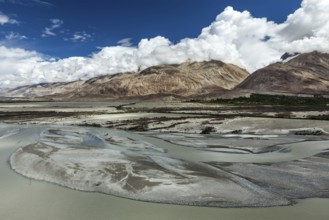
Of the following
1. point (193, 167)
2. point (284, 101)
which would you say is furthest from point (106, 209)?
point (284, 101)

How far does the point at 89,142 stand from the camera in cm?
2722

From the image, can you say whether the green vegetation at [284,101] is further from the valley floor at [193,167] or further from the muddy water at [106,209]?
the muddy water at [106,209]

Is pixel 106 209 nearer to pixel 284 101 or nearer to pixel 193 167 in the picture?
pixel 193 167

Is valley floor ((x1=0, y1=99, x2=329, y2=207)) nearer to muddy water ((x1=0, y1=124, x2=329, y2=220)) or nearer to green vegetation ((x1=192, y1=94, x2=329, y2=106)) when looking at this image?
muddy water ((x1=0, y1=124, x2=329, y2=220))

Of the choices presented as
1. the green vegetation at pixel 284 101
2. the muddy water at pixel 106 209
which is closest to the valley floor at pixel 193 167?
the muddy water at pixel 106 209

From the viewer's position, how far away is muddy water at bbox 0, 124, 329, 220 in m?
11.0

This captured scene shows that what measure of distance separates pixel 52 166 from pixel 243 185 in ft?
30.3

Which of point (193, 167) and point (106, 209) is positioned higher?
point (193, 167)

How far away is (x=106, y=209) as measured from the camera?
461 inches

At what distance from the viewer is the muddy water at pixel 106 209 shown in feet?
36.1

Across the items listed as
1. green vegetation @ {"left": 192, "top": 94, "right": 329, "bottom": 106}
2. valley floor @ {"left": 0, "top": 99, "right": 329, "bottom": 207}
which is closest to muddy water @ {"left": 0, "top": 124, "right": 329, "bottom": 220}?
valley floor @ {"left": 0, "top": 99, "right": 329, "bottom": 207}

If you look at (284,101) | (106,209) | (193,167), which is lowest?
(106,209)

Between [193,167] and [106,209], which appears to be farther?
[193,167]

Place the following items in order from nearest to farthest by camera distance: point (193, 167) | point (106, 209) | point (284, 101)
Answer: point (106, 209) → point (193, 167) → point (284, 101)
